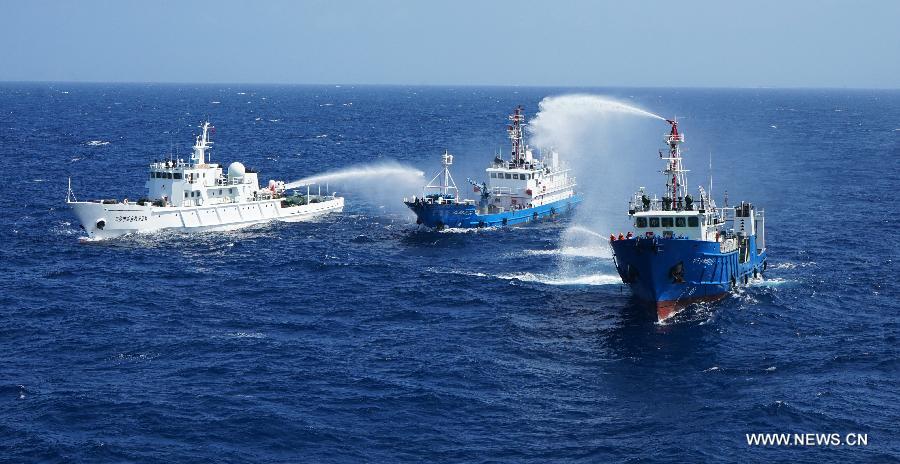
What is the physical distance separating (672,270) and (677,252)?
1507 mm

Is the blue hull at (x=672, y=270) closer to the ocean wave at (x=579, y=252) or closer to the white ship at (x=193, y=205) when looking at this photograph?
the ocean wave at (x=579, y=252)

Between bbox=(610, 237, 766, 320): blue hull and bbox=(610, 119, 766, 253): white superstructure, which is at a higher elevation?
bbox=(610, 119, 766, 253): white superstructure

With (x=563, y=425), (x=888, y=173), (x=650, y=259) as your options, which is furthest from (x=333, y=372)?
(x=888, y=173)

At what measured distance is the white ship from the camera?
116125mm

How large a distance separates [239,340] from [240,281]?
71.5 ft

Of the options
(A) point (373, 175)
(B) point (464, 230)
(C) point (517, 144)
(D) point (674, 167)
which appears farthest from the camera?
(A) point (373, 175)

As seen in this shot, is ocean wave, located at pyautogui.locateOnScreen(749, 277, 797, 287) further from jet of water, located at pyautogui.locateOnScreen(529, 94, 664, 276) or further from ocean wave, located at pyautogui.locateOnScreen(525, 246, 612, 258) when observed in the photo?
ocean wave, located at pyautogui.locateOnScreen(525, 246, 612, 258)

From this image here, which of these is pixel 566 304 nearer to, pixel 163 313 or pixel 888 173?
pixel 163 313

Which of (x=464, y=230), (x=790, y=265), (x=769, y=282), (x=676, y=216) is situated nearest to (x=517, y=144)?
(x=464, y=230)

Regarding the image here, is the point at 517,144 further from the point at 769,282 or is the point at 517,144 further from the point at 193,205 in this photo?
the point at 769,282

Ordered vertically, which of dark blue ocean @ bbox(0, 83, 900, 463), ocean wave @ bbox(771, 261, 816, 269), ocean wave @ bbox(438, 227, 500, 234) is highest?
ocean wave @ bbox(438, 227, 500, 234)

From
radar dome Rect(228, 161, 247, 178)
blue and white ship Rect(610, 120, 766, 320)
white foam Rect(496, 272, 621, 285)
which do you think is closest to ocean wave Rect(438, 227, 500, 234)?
radar dome Rect(228, 161, 247, 178)

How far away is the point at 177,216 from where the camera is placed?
121 metres

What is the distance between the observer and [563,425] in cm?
5784
